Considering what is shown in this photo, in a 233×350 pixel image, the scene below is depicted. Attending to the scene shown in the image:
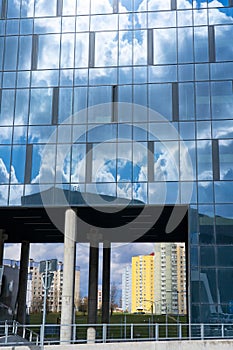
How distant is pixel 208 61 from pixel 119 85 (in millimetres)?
5717

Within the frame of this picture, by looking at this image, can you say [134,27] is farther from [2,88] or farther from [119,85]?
[2,88]

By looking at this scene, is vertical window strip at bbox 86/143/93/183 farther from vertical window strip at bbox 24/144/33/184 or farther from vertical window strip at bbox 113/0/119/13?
vertical window strip at bbox 113/0/119/13

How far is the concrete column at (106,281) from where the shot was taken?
4694cm

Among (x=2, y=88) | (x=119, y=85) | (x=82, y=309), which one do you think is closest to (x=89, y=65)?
(x=119, y=85)

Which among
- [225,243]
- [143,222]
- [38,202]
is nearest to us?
[225,243]

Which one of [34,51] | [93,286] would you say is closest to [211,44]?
[34,51]

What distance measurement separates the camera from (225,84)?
30.4 m

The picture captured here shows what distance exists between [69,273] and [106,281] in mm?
18576

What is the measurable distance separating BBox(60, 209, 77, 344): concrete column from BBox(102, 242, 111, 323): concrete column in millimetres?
17377

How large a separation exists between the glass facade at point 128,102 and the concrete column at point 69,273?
5.83ft

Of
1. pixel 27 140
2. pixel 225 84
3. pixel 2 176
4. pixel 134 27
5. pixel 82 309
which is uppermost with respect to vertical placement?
pixel 134 27

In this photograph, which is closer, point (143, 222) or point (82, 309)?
point (143, 222)

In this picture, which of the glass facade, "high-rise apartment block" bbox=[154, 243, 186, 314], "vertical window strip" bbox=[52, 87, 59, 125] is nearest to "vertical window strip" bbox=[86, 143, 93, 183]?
the glass facade

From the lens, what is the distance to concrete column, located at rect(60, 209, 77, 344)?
94.3 ft
